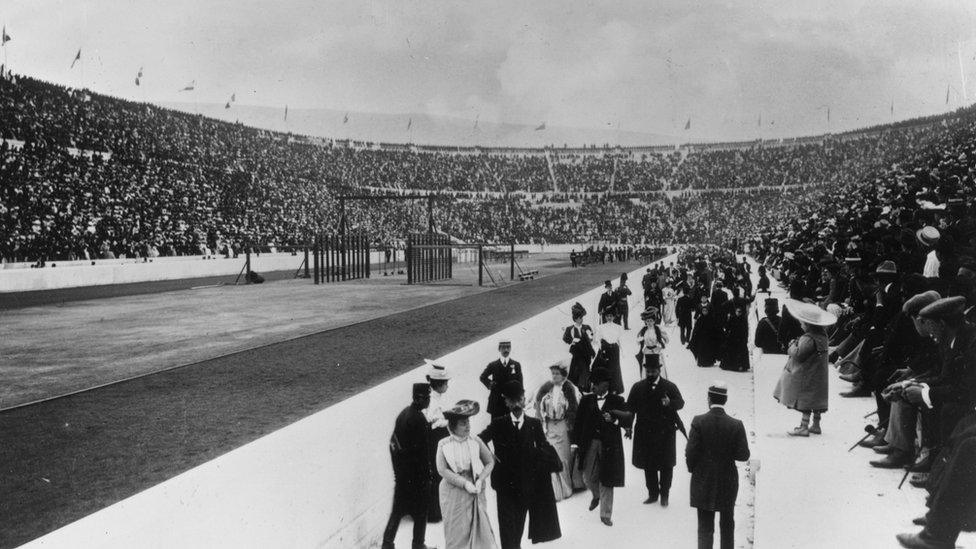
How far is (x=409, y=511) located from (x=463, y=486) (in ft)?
3.82

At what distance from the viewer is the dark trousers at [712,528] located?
218 inches

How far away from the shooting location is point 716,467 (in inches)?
219

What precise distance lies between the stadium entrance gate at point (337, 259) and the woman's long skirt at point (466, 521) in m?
24.4

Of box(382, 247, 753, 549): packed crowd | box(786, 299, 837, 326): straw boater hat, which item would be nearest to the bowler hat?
box(382, 247, 753, 549): packed crowd

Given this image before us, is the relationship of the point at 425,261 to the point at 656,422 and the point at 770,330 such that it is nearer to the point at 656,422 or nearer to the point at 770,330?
the point at 770,330

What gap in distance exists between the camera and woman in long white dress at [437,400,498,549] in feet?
17.4

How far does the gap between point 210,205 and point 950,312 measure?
40.4 meters

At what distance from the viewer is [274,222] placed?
4684 cm

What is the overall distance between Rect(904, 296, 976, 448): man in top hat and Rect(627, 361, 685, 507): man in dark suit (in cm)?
210

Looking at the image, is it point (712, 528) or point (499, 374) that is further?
point (499, 374)

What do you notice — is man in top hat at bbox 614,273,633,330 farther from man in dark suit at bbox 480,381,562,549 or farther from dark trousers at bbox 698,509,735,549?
dark trousers at bbox 698,509,735,549

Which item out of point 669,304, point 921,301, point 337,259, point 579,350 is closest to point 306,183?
point 337,259

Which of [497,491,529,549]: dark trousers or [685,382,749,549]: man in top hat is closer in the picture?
[685,382,749,549]: man in top hat

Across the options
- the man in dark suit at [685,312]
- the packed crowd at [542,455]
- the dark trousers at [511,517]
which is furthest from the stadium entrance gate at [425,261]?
the dark trousers at [511,517]
